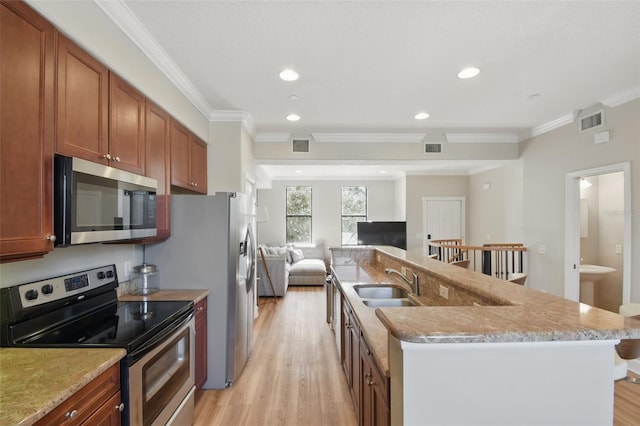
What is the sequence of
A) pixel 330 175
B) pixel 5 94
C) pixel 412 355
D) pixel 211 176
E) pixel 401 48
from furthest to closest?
pixel 330 175
pixel 211 176
pixel 401 48
pixel 5 94
pixel 412 355

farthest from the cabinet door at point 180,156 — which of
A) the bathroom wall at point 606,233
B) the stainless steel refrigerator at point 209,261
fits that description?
the bathroom wall at point 606,233

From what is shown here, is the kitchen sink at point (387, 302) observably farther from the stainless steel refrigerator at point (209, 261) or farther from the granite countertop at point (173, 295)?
the granite countertop at point (173, 295)

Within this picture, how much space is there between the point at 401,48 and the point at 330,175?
5.66m

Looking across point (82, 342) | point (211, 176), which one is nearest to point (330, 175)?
point (211, 176)

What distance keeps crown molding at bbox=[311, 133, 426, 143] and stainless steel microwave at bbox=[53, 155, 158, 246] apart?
2654mm

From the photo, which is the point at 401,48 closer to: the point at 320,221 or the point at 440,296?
the point at 440,296

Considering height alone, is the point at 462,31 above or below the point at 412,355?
above

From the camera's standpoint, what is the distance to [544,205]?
4.11m

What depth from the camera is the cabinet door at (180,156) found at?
102 inches

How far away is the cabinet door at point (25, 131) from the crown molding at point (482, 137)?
4327mm

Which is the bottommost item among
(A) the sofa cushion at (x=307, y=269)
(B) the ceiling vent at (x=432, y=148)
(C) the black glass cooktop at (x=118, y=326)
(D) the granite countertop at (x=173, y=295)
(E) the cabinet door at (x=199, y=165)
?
(A) the sofa cushion at (x=307, y=269)

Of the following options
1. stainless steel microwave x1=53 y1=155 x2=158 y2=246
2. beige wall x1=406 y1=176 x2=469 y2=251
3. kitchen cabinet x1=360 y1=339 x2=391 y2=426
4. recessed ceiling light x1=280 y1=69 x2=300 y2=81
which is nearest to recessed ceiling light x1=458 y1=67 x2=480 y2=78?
recessed ceiling light x1=280 y1=69 x2=300 y2=81

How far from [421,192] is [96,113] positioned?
6.65 meters

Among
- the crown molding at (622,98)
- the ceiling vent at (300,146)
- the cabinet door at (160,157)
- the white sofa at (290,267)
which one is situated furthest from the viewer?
the white sofa at (290,267)
